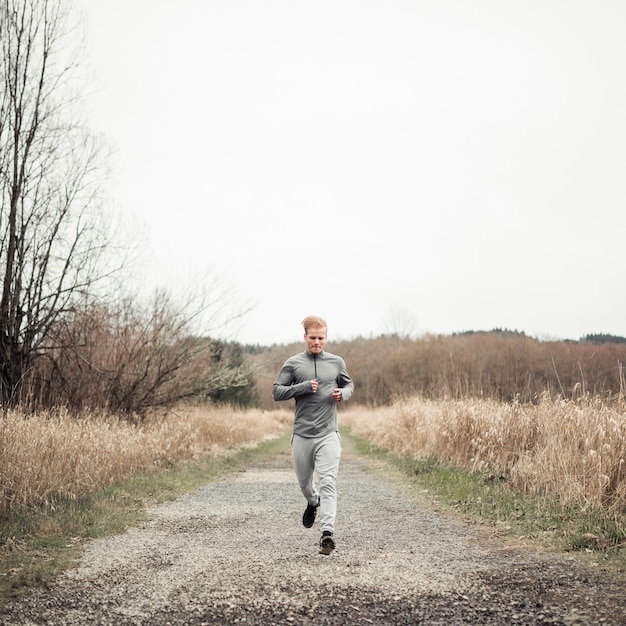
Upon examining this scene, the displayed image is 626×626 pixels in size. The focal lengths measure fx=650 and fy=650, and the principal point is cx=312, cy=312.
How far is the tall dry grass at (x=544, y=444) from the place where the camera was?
748 cm

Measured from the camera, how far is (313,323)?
644 centimetres

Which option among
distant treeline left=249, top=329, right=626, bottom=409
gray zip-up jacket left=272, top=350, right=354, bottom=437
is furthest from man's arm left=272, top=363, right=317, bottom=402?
distant treeline left=249, top=329, right=626, bottom=409

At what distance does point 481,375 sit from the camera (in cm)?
1695

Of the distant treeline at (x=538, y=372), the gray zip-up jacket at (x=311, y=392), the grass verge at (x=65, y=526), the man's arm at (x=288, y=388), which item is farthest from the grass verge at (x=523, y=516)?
the grass verge at (x=65, y=526)

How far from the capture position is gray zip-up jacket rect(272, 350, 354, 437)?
641cm

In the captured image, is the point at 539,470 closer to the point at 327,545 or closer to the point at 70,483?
the point at 327,545

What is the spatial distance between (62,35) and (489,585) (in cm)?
1648

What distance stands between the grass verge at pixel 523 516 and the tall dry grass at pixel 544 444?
0.78 feet

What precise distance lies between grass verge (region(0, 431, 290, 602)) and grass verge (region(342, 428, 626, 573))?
14.0 ft

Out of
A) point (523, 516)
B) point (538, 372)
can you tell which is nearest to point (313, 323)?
point (523, 516)

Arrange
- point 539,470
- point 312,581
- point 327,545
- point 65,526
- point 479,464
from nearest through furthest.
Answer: point 312,581, point 327,545, point 65,526, point 539,470, point 479,464

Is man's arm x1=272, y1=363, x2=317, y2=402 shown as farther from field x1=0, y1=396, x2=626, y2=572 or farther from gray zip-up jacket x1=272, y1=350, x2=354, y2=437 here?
field x1=0, y1=396, x2=626, y2=572

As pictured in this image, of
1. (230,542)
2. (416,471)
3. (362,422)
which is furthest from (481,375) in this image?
(362,422)

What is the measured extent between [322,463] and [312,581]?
140 centimetres
